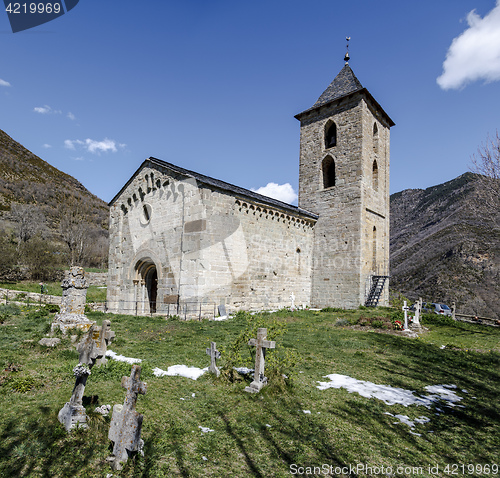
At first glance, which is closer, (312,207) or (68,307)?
(68,307)

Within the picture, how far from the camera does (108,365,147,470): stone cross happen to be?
311 cm


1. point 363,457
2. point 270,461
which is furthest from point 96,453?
point 363,457

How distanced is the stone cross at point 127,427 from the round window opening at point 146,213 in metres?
13.1

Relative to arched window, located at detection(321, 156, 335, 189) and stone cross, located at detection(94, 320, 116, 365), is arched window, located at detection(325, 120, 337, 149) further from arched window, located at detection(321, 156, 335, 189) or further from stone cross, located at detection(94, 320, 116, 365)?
stone cross, located at detection(94, 320, 116, 365)

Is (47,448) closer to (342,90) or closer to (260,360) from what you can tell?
(260,360)

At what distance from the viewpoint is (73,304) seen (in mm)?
9102

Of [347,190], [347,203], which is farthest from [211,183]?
[347,190]

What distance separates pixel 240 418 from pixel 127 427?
180cm

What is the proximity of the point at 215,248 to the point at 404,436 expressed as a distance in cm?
1000

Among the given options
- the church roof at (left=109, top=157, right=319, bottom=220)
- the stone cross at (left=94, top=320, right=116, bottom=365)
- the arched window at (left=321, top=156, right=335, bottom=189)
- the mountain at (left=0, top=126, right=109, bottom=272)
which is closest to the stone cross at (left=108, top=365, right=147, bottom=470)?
the stone cross at (left=94, top=320, right=116, bottom=365)

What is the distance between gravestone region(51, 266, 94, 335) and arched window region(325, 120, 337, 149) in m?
17.1

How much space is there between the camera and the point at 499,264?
28266 millimetres

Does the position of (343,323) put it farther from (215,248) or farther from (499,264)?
(499,264)

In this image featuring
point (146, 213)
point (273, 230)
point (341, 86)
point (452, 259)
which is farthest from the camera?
point (452, 259)
